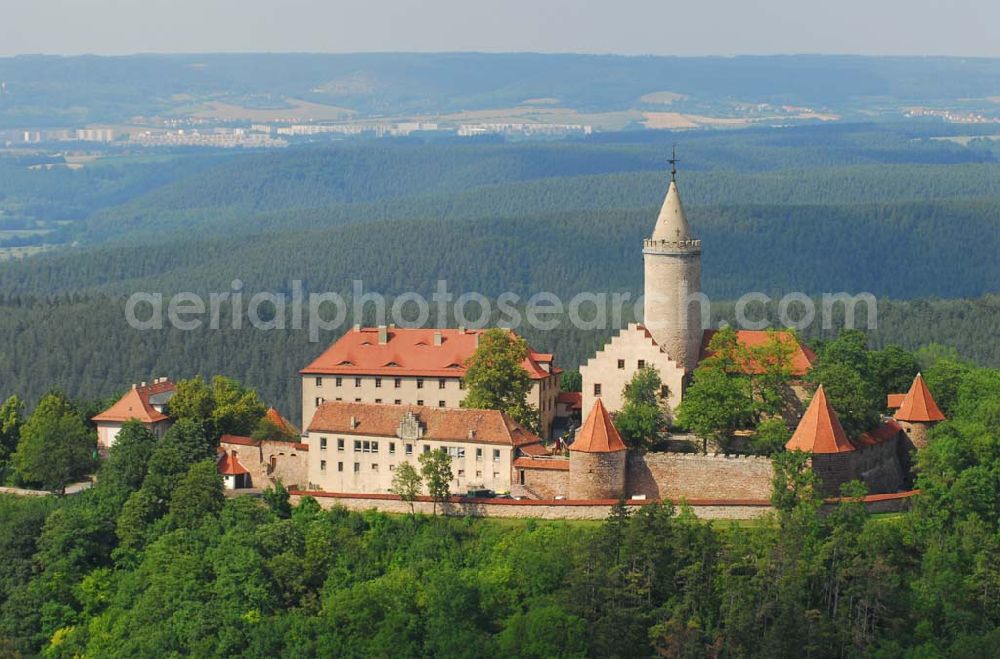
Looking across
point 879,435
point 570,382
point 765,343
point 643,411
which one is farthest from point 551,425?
point 879,435

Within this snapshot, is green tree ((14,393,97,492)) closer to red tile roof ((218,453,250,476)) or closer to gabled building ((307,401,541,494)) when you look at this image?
red tile roof ((218,453,250,476))

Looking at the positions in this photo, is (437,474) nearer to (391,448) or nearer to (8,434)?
(391,448)

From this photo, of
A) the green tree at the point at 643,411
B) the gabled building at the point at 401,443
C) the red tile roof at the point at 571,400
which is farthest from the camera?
the red tile roof at the point at 571,400

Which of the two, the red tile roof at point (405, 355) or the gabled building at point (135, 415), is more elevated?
the red tile roof at point (405, 355)

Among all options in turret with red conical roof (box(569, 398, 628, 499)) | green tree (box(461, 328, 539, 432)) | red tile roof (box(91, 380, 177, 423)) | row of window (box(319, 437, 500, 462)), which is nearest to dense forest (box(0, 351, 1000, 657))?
turret with red conical roof (box(569, 398, 628, 499))

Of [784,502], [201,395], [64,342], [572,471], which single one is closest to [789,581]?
[784,502]

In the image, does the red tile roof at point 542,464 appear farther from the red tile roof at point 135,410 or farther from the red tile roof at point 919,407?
the red tile roof at point 135,410

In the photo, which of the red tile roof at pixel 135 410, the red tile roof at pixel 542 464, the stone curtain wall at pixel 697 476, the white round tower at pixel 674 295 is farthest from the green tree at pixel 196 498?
the white round tower at pixel 674 295

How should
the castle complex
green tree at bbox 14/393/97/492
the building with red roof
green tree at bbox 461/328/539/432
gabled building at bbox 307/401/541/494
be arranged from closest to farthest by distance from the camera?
1. the castle complex
2. gabled building at bbox 307/401/541/494
3. the building with red roof
4. green tree at bbox 461/328/539/432
5. green tree at bbox 14/393/97/492
